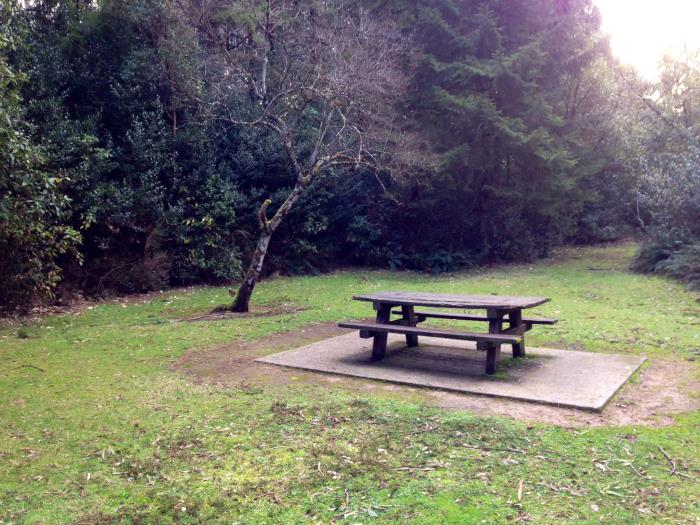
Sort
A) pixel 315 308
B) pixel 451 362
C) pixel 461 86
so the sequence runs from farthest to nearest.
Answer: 1. pixel 461 86
2. pixel 315 308
3. pixel 451 362

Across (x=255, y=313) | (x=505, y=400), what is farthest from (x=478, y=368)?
(x=255, y=313)

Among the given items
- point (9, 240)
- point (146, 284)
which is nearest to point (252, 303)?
point (146, 284)

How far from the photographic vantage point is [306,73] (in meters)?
12.2

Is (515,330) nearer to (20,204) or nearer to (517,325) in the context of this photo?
(517,325)

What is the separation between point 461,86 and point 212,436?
44.8ft

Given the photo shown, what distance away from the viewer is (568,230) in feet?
69.8

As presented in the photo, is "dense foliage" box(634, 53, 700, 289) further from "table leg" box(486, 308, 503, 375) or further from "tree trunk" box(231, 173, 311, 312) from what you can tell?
"tree trunk" box(231, 173, 311, 312)

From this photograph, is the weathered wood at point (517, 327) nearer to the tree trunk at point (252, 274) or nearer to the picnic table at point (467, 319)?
the picnic table at point (467, 319)

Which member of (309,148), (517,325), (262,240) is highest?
(309,148)

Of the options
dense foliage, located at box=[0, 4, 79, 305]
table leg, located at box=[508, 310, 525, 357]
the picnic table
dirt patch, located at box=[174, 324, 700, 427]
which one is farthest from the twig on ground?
dense foliage, located at box=[0, 4, 79, 305]

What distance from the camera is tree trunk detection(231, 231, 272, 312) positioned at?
9898 mm

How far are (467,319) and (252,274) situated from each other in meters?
4.33

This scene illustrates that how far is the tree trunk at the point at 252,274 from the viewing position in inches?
390

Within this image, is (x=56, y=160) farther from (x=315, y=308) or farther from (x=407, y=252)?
(x=407, y=252)
